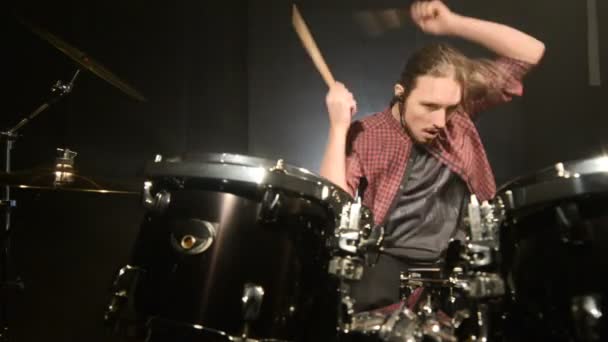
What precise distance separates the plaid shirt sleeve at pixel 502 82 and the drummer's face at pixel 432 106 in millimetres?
75

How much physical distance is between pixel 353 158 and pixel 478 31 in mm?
644

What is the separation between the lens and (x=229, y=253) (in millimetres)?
1212

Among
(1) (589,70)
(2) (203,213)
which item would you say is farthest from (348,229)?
(1) (589,70)

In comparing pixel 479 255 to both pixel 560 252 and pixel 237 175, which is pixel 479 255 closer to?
pixel 560 252

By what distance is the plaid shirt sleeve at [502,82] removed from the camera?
6.38 feet

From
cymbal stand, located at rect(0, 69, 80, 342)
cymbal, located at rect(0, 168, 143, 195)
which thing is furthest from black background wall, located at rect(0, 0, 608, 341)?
cymbal, located at rect(0, 168, 143, 195)

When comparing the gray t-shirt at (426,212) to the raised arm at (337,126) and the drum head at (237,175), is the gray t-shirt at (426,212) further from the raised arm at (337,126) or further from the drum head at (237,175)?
the drum head at (237,175)

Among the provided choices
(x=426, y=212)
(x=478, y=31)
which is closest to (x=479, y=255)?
(x=426, y=212)

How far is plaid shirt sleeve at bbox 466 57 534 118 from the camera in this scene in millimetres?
1943

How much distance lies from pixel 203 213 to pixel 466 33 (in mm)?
1259

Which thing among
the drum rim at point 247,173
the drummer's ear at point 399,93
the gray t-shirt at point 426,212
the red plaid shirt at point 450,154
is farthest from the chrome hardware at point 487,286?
the drummer's ear at point 399,93

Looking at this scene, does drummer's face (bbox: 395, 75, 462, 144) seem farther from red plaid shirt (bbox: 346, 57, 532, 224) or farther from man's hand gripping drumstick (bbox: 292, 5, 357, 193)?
man's hand gripping drumstick (bbox: 292, 5, 357, 193)

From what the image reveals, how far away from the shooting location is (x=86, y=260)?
2.05 metres

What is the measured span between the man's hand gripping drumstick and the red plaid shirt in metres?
0.06
